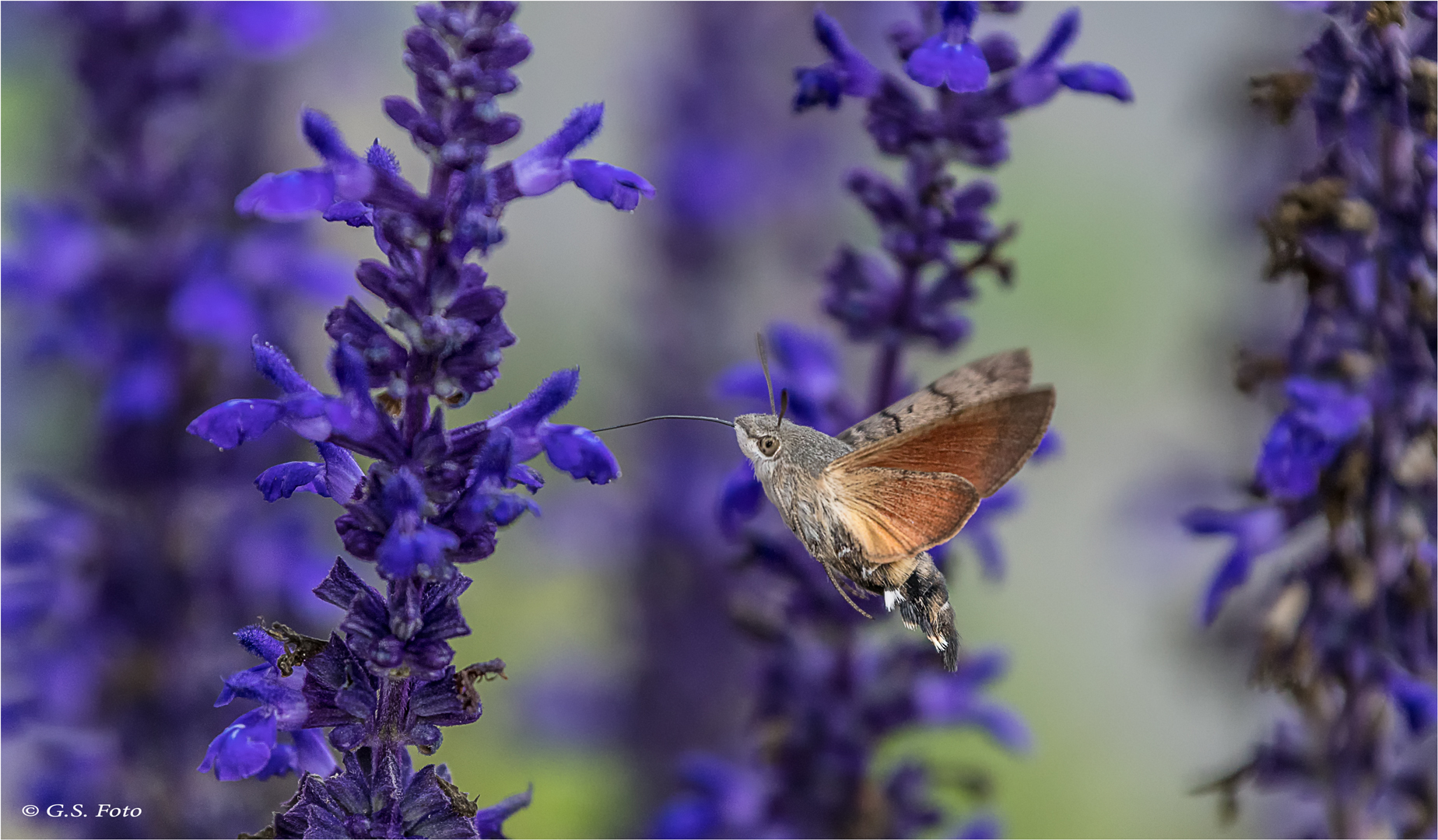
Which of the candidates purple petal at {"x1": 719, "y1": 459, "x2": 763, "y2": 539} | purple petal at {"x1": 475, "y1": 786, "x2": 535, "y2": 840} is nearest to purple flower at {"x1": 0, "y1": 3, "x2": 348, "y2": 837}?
purple petal at {"x1": 719, "y1": 459, "x2": 763, "y2": 539}

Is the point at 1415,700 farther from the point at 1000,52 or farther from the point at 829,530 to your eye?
the point at 1000,52

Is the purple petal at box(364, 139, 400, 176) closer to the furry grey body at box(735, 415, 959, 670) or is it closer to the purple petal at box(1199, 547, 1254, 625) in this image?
the furry grey body at box(735, 415, 959, 670)

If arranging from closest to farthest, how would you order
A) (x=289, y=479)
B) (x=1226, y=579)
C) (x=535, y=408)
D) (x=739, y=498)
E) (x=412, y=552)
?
(x=412, y=552) < (x=289, y=479) < (x=535, y=408) < (x=739, y=498) < (x=1226, y=579)

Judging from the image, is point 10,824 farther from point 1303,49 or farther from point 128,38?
point 1303,49

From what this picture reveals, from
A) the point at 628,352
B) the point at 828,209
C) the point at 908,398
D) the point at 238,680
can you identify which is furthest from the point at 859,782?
the point at 828,209

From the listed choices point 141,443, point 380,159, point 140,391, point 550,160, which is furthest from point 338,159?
point 141,443

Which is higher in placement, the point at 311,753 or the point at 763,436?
the point at 763,436
